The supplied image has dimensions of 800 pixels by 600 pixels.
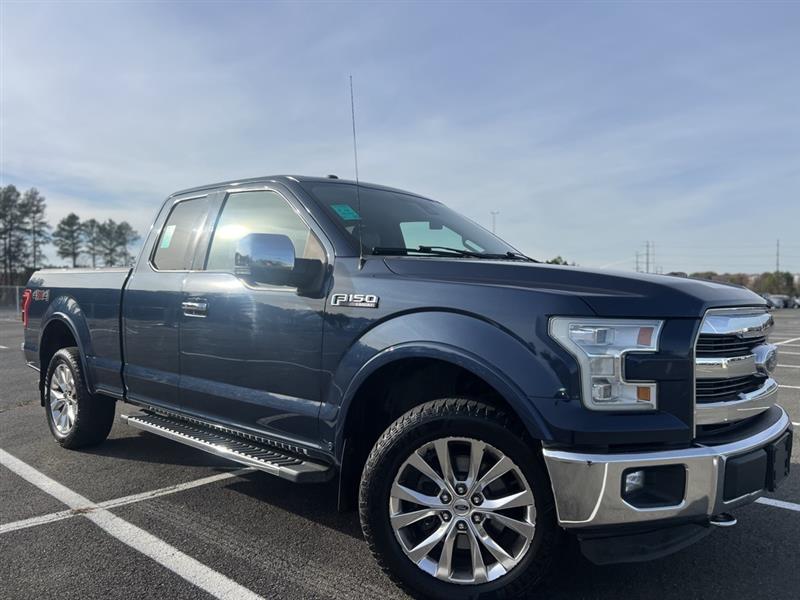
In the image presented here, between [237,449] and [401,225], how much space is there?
164 centimetres

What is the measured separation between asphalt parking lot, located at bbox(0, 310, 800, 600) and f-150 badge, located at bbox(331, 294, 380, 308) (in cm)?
129

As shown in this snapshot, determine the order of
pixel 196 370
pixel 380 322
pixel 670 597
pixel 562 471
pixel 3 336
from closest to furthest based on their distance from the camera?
1. pixel 562 471
2. pixel 670 597
3. pixel 380 322
4. pixel 196 370
5. pixel 3 336

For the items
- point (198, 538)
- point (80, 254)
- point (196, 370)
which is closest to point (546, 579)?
point (198, 538)

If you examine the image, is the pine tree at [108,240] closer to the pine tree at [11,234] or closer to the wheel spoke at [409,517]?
the pine tree at [11,234]

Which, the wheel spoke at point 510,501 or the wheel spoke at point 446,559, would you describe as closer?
the wheel spoke at point 510,501

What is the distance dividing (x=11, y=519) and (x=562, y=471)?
10.7ft

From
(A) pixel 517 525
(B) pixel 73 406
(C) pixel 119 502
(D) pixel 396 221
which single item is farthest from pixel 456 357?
(B) pixel 73 406

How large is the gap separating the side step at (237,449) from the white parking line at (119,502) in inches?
16.6

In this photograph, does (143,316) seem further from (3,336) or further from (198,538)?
(3,336)

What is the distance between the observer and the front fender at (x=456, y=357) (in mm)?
2432

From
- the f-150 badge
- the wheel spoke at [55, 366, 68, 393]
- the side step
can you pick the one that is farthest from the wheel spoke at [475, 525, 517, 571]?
the wheel spoke at [55, 366, 68, 393]

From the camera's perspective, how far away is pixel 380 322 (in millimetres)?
2945

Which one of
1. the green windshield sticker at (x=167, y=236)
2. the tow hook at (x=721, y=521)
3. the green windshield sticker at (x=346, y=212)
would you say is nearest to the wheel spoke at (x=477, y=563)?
the tow hook at (x=721, y=521)

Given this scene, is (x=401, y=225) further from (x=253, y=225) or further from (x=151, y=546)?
(x=151, y=546)
